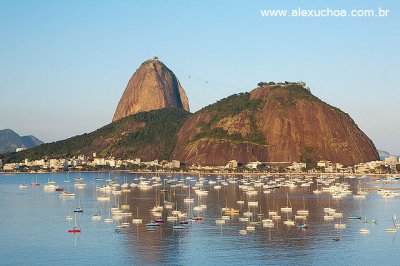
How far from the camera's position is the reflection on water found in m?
60.6

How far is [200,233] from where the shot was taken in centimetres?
7269

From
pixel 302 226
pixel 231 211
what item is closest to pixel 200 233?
pixel 302 226

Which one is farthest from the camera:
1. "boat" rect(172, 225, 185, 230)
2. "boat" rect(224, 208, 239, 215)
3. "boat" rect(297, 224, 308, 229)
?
"boat" rect(224, 208, 239, 215)

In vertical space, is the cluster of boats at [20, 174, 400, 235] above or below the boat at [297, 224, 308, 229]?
above

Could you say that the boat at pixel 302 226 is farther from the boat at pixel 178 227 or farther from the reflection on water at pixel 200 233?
the boat at pixel 178 227

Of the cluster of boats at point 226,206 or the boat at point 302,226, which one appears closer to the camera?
the boat at point 302,226

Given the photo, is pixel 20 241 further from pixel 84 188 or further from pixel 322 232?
pixel 84 188

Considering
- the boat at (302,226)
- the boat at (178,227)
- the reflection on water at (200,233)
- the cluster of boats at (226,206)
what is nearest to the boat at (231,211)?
the cluster of boats at (226,206)

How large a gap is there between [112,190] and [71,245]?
64771 mm

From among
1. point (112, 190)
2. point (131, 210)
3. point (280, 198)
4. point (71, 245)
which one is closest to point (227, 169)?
point (112, 190)

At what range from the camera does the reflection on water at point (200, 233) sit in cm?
6056

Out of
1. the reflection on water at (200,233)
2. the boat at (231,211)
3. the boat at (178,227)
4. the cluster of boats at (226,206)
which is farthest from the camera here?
the boat at (231,211)

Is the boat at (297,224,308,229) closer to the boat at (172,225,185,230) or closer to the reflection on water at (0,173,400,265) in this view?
the reflection on water at (0,173,400,265)

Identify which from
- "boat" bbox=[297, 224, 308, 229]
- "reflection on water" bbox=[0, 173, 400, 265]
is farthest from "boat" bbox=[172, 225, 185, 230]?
"boat" bbox=[297, 224, 308, 229]
